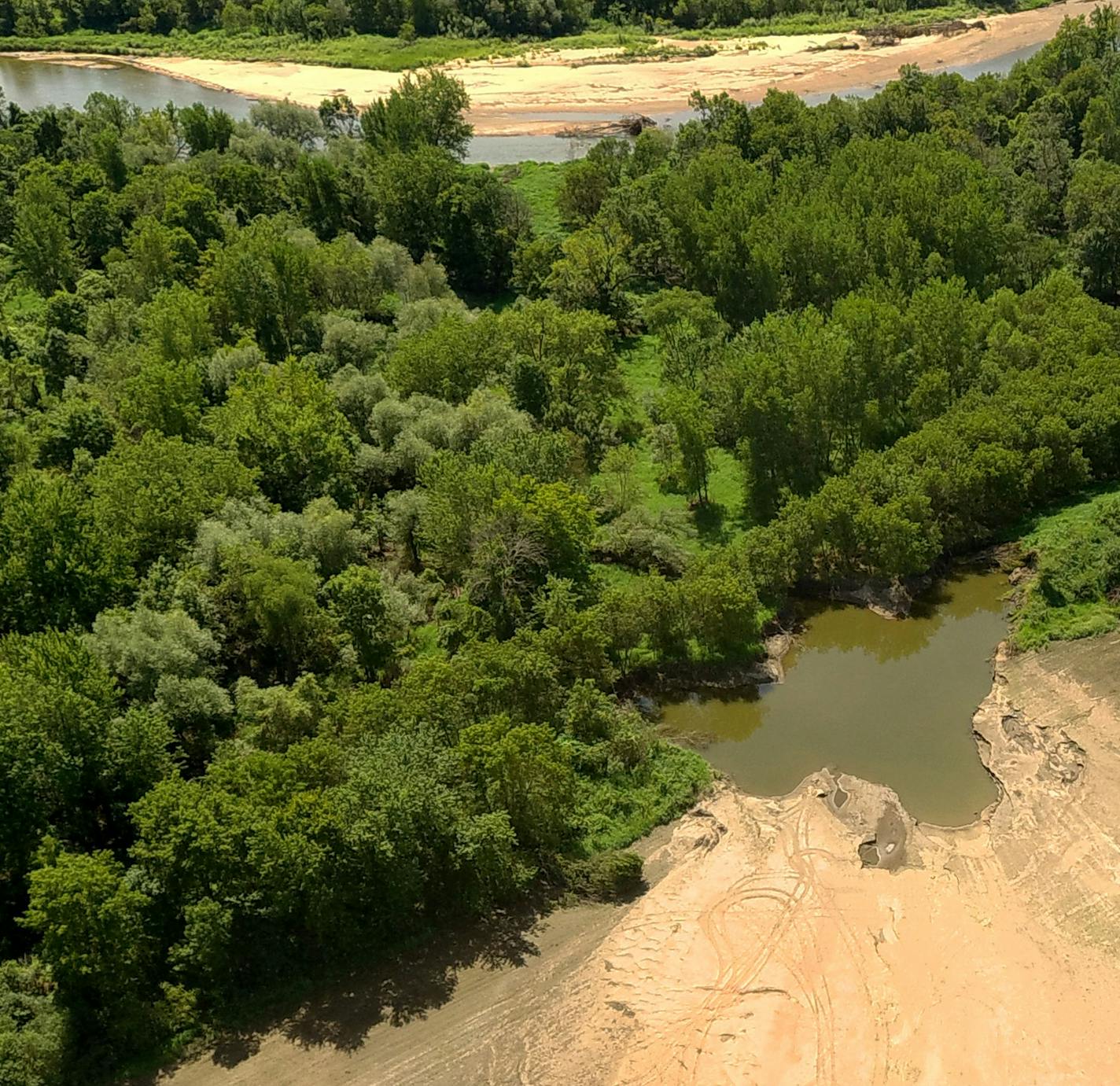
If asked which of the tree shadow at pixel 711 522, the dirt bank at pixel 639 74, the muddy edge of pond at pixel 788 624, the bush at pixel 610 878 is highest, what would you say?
A: the dirt bank at pixel 639 74

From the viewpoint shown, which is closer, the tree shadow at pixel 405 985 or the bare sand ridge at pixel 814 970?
the bare sand ridge at pixel 814 970

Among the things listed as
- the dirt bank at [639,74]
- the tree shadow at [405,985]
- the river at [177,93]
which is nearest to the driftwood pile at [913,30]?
the dirt bank at [639,74]

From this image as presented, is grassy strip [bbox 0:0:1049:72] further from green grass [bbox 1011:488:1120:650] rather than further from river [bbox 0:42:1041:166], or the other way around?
green grass [bbox 1011:488:1120:650]

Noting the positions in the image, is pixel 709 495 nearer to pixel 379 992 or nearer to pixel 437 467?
pixel 437 467

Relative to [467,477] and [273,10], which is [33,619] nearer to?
[467,477]

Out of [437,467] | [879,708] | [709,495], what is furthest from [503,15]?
[879,708]

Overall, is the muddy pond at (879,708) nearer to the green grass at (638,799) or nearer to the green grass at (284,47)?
the green grass at (638,799)
